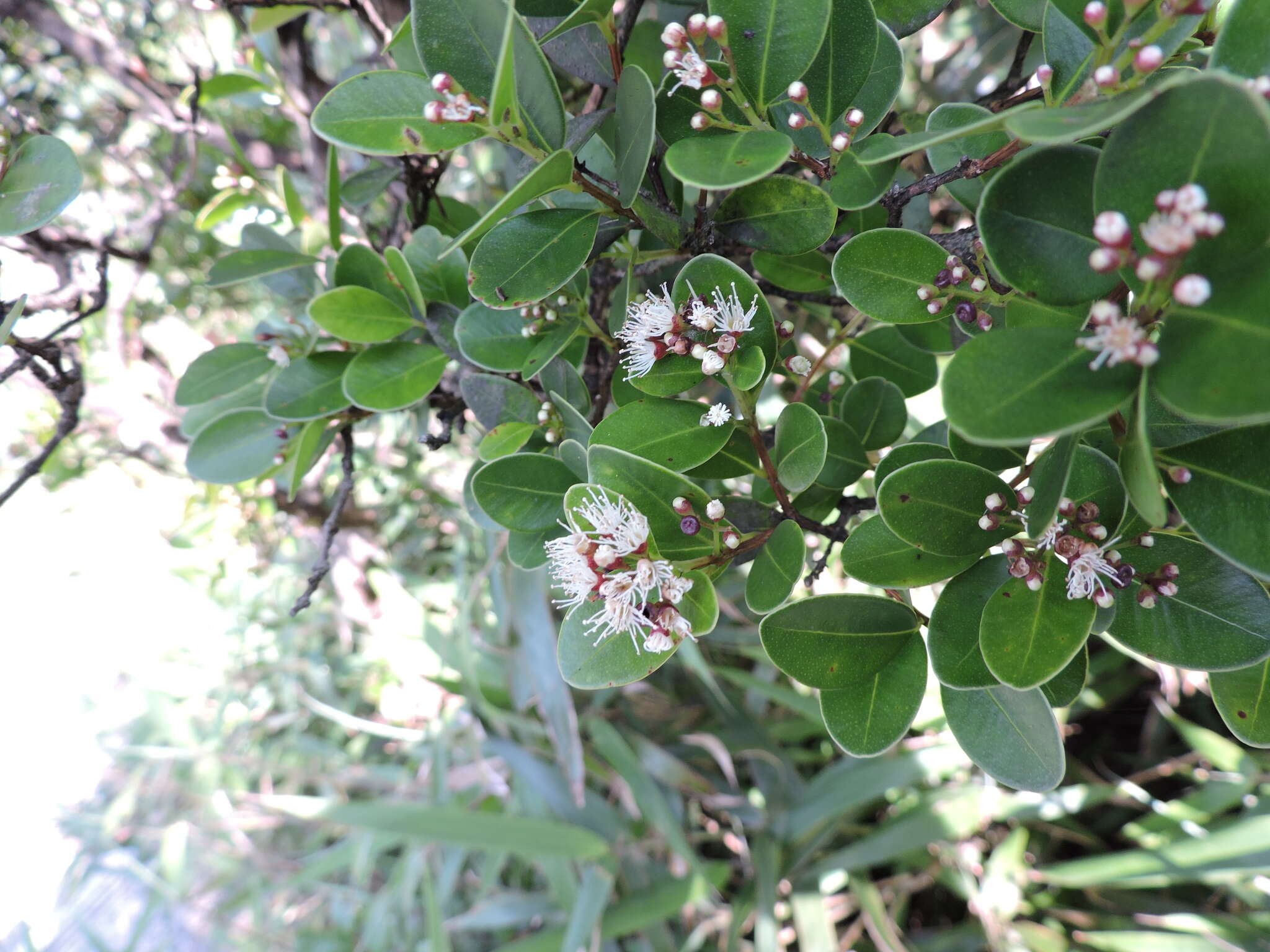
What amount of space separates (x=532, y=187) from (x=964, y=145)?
0.26m

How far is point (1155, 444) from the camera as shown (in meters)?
0.38

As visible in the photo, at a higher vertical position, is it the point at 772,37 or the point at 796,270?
the point at 772,37

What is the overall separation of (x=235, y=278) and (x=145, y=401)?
2.26 feet

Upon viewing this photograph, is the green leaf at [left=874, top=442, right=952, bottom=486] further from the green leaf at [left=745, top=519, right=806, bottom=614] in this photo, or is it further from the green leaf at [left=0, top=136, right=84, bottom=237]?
the green leaf at [left=0, top=136, right=84, bottom=237]

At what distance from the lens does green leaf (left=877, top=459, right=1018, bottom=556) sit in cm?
38

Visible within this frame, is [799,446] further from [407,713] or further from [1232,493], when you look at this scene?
[407,713]

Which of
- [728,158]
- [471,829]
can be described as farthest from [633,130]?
[471,829]

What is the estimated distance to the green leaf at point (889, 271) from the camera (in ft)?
1.31

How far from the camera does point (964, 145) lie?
0.41m

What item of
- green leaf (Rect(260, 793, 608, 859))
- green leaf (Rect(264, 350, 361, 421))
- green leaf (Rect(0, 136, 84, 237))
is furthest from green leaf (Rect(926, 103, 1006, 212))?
green leaf (Rect(260, 793, 608, 859))

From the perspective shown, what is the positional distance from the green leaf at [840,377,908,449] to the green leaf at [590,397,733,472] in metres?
0.17

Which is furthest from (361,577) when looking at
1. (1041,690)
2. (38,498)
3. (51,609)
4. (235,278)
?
(1041,690)

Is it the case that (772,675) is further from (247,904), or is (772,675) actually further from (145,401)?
(247,904)

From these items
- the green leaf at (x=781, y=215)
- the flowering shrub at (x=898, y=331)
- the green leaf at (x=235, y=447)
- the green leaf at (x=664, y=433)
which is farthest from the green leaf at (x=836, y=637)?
the green leaf at (x=235, y=447)
